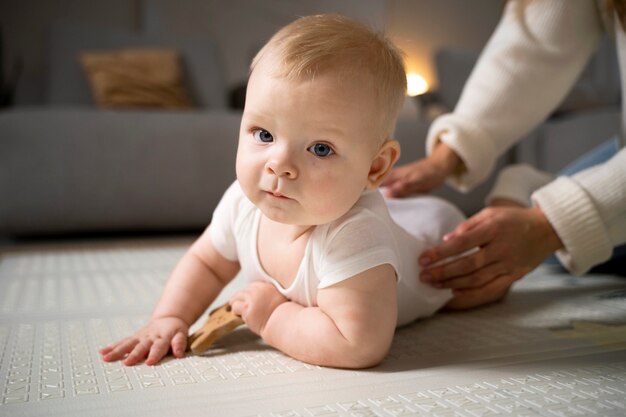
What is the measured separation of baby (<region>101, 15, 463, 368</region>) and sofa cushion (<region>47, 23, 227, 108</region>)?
1870mm

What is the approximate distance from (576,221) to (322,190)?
405 millimetres

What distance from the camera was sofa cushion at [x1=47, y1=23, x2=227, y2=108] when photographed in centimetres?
228

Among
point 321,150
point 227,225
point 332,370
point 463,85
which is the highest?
point 463,85

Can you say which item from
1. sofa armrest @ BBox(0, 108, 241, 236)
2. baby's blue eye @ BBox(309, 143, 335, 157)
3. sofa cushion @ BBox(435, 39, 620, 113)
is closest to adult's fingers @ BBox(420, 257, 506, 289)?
baby's blue eye @ BBox(309, 143, 335, 157)

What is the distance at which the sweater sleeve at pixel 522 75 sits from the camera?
1053mm

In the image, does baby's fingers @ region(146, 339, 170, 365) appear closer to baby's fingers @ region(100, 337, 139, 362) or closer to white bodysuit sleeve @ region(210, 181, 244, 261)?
baby's fingers @ region(100, 337, 139, 362)

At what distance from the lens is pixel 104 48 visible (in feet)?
7.74

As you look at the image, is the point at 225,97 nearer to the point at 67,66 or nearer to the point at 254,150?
the point at 67,66

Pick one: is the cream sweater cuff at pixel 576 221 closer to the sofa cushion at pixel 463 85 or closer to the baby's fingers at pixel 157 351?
the baby's fingers at pixel 157 351

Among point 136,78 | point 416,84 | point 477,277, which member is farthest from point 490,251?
point 416,84

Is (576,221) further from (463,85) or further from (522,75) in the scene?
(463,85)

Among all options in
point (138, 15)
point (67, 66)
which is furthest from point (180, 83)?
point (138, 15)

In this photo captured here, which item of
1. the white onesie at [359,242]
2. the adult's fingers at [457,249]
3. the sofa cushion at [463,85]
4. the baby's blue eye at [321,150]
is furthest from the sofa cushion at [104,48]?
the baby's blue eye at [321,150]

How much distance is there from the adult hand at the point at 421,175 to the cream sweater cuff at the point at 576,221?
22cm
